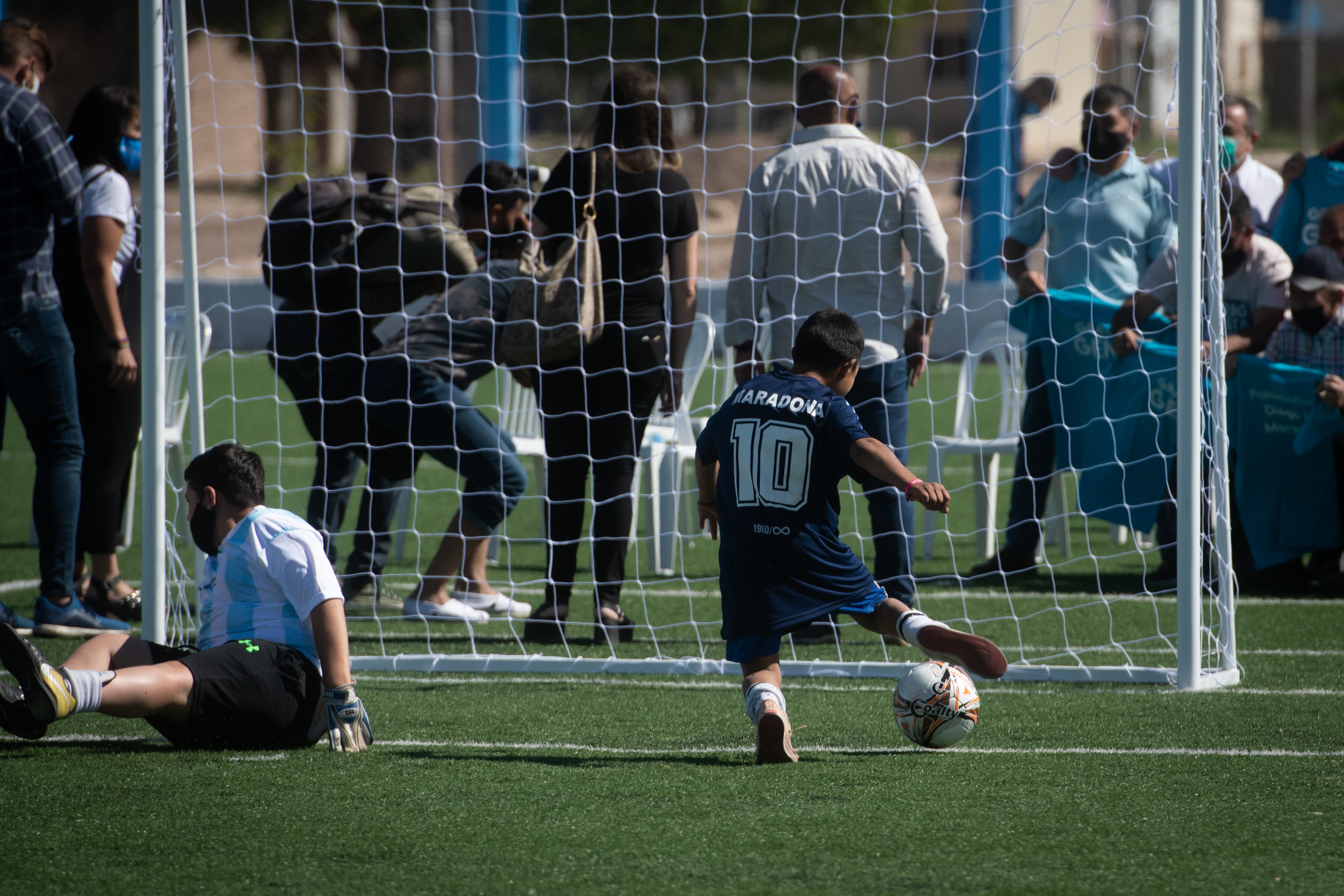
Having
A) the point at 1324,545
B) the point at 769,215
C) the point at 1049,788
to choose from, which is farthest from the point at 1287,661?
the point at 769,215

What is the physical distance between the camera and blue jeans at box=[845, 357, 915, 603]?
508cm

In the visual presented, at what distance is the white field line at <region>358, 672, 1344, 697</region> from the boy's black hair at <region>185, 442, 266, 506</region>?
1.16m

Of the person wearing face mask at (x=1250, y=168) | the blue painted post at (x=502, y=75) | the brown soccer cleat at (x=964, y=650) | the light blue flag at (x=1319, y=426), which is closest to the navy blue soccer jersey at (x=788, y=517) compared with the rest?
the brown soccer cleat at (x=964, y=650)

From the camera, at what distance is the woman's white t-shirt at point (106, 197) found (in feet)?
17.0

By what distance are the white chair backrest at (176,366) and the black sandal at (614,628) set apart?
7.11ft

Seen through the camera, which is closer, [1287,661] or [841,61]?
[1287,661]

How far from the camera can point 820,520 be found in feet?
11.9

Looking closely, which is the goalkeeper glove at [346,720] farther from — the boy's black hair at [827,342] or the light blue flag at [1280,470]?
the light blue flag at [1280,470]

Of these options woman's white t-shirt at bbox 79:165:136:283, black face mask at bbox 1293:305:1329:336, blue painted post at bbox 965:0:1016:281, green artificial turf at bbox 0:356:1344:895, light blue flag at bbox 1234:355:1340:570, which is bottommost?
green artificial turf at bbox 0:356:1344:895

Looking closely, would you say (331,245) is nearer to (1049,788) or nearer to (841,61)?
(841,61)

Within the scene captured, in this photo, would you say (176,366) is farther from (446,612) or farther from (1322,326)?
(1322,326)

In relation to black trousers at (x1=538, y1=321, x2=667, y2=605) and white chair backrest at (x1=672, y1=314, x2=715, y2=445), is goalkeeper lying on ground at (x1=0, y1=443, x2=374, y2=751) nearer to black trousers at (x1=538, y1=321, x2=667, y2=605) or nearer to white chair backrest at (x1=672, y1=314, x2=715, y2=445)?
black trousers at (x1=538, y1=321, x2=667, y2=605)

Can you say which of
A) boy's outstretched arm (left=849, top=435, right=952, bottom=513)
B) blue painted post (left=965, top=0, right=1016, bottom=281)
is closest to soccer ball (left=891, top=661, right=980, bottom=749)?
boy's outstretched arm (left=849, top=435, right=952, bottom=513)

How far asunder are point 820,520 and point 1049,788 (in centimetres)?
88
